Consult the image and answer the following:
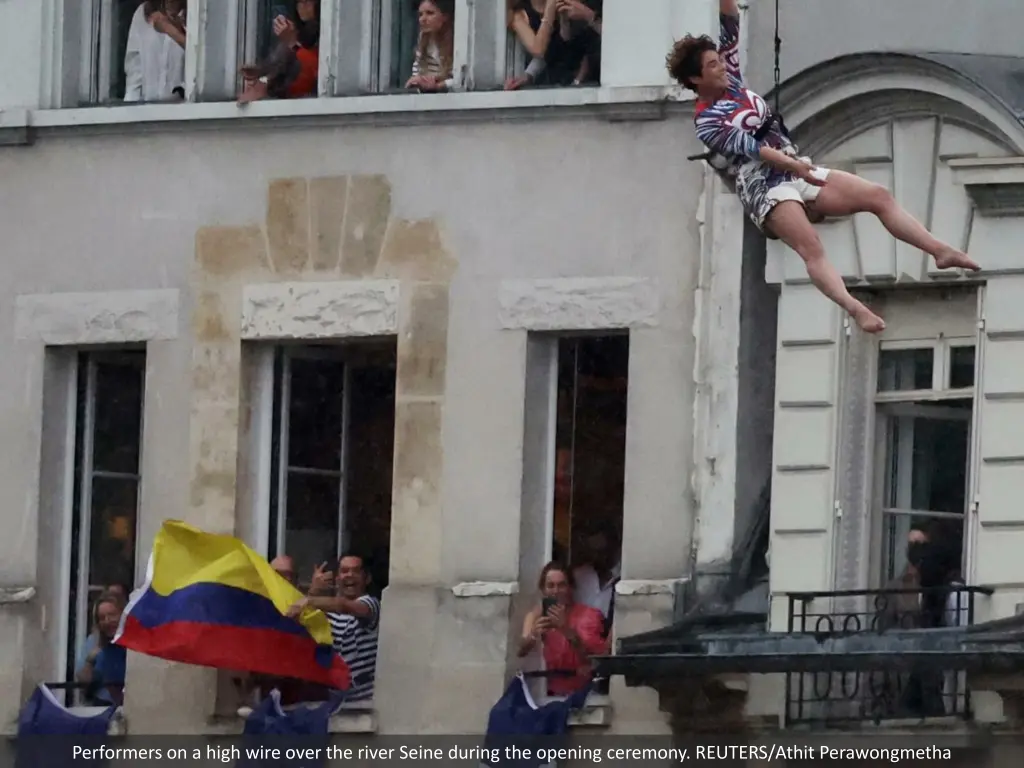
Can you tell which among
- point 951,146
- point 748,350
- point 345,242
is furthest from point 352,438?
point 951,146

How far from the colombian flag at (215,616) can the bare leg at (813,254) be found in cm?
558

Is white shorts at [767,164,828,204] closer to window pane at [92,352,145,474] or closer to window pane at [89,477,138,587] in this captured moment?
window pane at [92,352,145,474]

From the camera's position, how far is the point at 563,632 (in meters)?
28.0

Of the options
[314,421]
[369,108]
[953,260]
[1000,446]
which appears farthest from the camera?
[314,421]

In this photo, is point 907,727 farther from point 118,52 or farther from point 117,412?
point 118,52

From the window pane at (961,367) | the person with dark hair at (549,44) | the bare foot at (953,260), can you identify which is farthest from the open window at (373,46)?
the bare foot at (953,260)

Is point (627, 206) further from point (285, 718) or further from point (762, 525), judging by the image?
point (285, 718)

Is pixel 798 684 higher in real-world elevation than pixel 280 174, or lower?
lower

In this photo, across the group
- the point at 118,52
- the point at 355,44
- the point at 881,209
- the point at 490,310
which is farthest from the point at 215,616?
the point at 881,209

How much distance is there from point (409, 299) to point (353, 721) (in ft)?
8.84

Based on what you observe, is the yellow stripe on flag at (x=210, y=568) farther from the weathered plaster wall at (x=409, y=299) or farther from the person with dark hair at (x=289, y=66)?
the person with dark hair at (x=289, y=66)

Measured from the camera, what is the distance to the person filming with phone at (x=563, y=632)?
2791cm

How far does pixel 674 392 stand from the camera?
91.5ft

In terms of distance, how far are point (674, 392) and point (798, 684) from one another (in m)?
2.08
